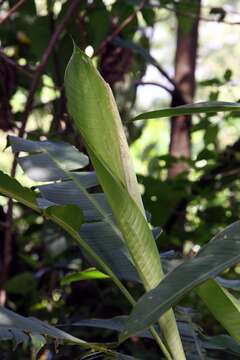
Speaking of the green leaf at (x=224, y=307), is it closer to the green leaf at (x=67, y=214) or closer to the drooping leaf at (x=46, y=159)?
the green leaf at (x=67, y=214)

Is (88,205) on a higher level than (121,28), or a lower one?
lower

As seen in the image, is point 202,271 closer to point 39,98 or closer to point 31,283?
point 31,283

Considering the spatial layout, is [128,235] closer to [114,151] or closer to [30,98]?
[114,151]

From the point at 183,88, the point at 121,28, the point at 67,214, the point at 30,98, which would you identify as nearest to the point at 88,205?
the point at 67,214

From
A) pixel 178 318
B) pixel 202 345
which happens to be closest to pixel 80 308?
pixel 178 318

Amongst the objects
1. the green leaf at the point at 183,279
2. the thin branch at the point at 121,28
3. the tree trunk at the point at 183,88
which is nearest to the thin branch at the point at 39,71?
the thin branch at the point at 121,28

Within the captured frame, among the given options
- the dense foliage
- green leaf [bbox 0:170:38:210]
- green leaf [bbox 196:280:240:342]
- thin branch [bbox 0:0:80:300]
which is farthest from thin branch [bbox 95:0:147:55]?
green leaf [bbox 196:280:240:342]

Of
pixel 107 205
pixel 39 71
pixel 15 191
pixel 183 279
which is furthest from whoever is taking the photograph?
pixel 39 71
